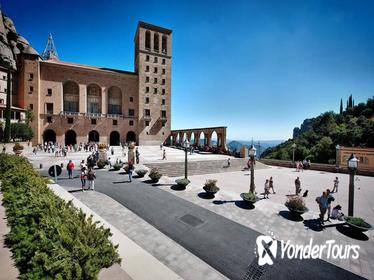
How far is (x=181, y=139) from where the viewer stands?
139 ft

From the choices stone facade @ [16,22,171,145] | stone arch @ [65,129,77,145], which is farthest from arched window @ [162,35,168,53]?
stone arch @ [65,129,77,145]

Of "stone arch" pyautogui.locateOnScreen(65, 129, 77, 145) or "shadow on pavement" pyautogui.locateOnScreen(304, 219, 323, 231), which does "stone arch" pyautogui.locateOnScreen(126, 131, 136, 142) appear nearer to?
"stone arch" pyautogui.locateOnScreen(65, 129, 77, 145)

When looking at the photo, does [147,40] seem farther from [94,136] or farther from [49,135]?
[49,135]

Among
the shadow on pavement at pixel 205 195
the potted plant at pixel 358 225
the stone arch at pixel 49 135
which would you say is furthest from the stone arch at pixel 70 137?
the potted plant at pixel 358 225

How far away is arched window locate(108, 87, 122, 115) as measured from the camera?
41.9m

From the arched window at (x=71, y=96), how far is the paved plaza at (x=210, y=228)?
106 ft

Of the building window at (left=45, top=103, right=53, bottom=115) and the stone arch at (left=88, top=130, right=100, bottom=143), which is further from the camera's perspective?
the stone arch at (left=88, top=130, right=100, bottom=143)

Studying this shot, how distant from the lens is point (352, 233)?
7082mm

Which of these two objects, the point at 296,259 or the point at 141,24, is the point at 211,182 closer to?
the point at 296,259

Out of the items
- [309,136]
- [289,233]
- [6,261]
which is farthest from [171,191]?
[309,136]

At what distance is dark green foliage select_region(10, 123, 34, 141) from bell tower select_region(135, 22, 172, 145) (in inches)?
763

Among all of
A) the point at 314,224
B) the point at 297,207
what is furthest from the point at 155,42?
the point at 314,224

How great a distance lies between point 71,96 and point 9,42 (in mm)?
24880

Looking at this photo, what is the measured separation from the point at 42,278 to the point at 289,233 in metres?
7.50
